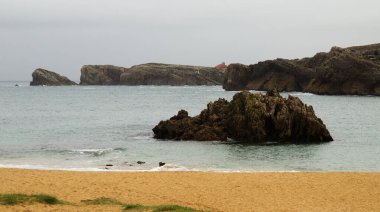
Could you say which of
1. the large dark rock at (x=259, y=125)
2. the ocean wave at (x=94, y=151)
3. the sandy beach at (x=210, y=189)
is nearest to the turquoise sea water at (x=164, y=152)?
the ocean wave at (x=94, y=151)

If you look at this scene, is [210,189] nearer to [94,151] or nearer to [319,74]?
[94,151]

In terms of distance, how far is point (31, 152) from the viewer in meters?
35.4

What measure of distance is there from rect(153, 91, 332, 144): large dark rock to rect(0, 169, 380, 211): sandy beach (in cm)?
1466

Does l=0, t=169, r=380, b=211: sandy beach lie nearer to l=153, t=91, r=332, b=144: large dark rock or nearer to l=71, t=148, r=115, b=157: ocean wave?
l=71, t=148, r=115, b=157: ocean wave

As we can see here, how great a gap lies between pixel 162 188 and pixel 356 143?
2388cm

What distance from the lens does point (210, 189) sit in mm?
21875

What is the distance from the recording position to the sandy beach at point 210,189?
19.1 metres

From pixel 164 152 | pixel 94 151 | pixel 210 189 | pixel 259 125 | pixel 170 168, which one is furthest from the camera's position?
pixel 259 125

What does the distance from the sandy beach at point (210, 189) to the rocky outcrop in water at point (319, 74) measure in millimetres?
85848

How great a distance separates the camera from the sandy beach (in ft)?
62.6

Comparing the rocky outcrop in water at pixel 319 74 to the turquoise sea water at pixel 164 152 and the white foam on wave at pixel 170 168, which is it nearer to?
the turquoise sea water at pixel 164 152

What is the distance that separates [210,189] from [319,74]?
10641cm

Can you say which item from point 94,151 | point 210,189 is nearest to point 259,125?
point 94,151

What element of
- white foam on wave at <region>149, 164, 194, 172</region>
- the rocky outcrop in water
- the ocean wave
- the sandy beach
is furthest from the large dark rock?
the rocky outcrop in water
